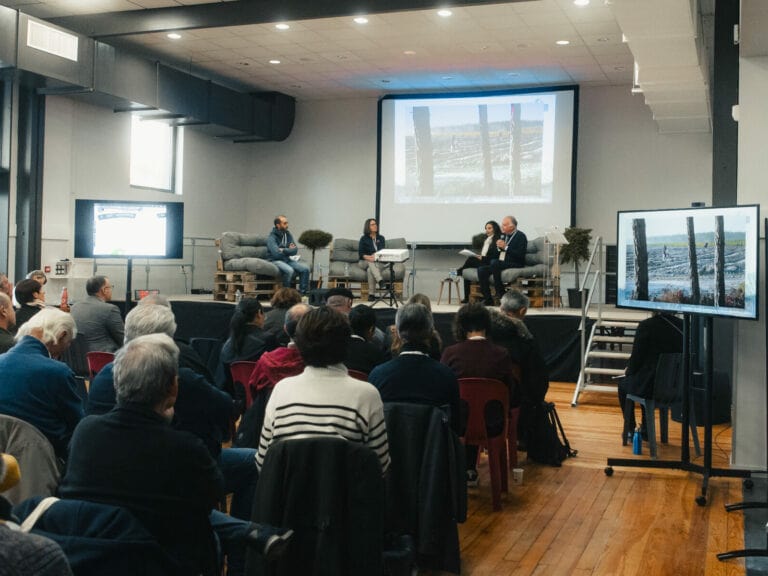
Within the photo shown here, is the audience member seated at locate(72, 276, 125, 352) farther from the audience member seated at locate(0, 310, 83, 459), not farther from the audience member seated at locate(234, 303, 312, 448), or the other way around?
the audience member seated at locate(0, 310, 83, 459)

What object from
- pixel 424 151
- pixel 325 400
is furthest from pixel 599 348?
Result: pixel 325 400

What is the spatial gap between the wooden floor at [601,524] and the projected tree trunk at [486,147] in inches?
353

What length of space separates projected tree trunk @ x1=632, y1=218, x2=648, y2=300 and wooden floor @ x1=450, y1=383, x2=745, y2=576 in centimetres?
120

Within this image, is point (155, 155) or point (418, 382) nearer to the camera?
point (418, 382)

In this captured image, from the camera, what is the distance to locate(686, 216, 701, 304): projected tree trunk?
4750 mm

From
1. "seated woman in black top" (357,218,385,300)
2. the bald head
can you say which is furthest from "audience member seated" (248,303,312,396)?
"seated woman in black top" (357,218,385,300)

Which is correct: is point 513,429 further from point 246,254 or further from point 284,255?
point 246,254

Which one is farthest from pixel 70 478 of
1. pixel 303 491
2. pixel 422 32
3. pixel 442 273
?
pixel 442 273

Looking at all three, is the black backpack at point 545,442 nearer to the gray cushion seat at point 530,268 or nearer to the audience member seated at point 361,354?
the audience member seated at point 361,354

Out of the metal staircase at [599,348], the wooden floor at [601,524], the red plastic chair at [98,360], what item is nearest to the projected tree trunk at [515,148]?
the metal staircase at [599,348]

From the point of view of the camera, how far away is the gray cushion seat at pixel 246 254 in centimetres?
1208

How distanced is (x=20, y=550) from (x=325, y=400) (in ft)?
4.95

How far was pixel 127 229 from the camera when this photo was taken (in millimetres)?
10609

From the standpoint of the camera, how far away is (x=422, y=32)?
10906 millimetres
